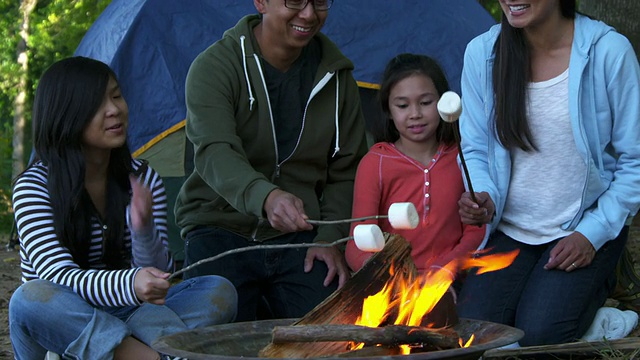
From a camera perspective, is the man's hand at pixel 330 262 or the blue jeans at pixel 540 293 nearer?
the blue jeans at pixel 540 293

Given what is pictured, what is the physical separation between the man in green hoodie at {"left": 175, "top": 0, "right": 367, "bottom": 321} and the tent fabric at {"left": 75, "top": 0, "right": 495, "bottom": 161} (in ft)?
5.23

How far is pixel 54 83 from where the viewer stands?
136 inches

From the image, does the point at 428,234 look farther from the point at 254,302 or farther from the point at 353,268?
the point at 254,302

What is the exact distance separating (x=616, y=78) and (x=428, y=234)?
36.6 inches

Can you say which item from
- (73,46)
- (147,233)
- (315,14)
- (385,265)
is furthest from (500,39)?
(73,46)

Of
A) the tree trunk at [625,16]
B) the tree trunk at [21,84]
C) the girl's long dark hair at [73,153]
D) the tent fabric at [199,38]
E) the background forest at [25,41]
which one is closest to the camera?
the girl's long dark hair at [73,153]

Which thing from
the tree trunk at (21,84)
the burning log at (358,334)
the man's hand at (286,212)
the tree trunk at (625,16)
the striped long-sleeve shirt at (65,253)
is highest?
the tree trunk at (625,16)

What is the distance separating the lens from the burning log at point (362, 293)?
267 centimetres

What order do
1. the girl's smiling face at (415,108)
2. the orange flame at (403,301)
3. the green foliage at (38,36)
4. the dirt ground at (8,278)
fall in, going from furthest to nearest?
the green foliage at (38,36) < the dirt ground at (8,278) < the girl's smiling face at (415,108) < the orange flame at (403,301)

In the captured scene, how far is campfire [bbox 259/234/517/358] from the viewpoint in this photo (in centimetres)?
255

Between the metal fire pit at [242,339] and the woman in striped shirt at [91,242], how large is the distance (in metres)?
0.27

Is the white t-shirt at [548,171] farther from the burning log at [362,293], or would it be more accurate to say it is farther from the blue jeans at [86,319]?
the blue jeans at [86,319]

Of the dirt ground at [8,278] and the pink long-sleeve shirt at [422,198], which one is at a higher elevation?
the pink long-sleeve shirt at [422,198]

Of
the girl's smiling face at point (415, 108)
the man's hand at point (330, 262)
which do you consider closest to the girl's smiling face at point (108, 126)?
the man's hand at point (330, 262)
